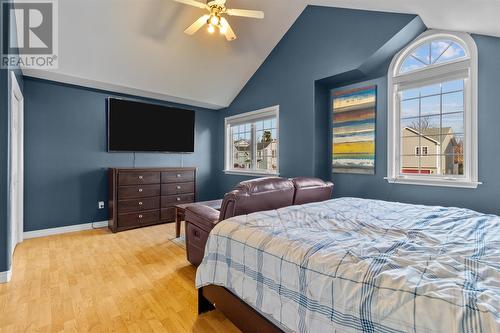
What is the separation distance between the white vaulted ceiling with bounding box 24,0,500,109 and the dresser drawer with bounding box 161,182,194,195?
1.65 m

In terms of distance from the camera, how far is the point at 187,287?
7.34ft

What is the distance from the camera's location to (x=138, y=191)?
405cm

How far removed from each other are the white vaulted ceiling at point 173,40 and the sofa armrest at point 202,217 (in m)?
2.57

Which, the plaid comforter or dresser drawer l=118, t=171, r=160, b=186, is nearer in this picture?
the plaid comforter

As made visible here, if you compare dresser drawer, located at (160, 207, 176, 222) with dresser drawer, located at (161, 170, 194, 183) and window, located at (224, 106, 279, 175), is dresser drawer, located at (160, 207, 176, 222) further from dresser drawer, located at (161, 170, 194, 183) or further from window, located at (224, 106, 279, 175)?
window, located at (224, 106, 279, 175)

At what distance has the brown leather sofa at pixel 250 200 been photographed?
1.90 m

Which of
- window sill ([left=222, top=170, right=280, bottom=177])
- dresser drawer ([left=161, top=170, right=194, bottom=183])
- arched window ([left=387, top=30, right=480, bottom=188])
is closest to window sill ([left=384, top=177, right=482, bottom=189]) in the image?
arched window ([left=387, top=30, right=480, bottom=188])

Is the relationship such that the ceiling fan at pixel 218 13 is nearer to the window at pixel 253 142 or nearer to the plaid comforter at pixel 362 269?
the window at pixel 253 142

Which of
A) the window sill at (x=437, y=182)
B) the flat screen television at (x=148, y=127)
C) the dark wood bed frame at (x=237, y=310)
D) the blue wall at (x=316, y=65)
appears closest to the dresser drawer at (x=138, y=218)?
the flat screen television at (x=148, y=127)

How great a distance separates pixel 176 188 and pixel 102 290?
2.43m

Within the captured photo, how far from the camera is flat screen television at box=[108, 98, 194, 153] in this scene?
165 inches

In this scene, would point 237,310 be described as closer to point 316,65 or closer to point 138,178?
point 138,178

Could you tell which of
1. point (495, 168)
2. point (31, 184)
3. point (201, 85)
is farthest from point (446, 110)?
point (31, 184)

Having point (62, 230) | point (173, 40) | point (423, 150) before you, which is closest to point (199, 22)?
point (173, 40)
